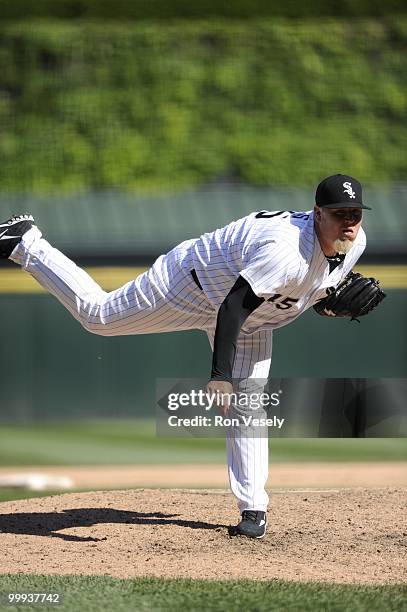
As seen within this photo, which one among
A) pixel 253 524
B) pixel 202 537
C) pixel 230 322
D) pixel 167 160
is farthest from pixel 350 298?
pixel 167 160

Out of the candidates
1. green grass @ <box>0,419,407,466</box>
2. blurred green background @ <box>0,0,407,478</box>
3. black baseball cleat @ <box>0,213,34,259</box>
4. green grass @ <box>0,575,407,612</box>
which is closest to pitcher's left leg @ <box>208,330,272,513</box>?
green grass @ <box>0,575,407,612</box>

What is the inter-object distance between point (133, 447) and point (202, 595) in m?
3.86

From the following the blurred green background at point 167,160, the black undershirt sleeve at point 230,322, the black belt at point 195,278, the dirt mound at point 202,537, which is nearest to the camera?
the black undershirt sleeve at point 230,322

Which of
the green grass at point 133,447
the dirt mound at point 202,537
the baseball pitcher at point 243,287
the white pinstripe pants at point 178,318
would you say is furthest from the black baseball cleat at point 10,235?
the green grass at point 133,447

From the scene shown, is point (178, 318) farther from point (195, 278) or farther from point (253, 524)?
point (253, 524)

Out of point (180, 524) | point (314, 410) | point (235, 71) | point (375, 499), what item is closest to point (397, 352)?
point (314, 410)

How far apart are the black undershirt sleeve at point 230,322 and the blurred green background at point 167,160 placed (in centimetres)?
323

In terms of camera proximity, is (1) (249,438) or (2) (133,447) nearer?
(1) (249,438)

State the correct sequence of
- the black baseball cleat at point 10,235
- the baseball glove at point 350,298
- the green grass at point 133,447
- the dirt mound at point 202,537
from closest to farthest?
the dirt mound at point 202,537 < the baseball glove at point 350,298 < the black baseball cleat at point 10,235 < the green grass at point 133,447

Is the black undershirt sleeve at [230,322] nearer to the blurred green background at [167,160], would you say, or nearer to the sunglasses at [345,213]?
the sunglasses at [345,213]

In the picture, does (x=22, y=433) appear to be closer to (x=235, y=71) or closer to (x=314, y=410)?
(x=314, y=410)
